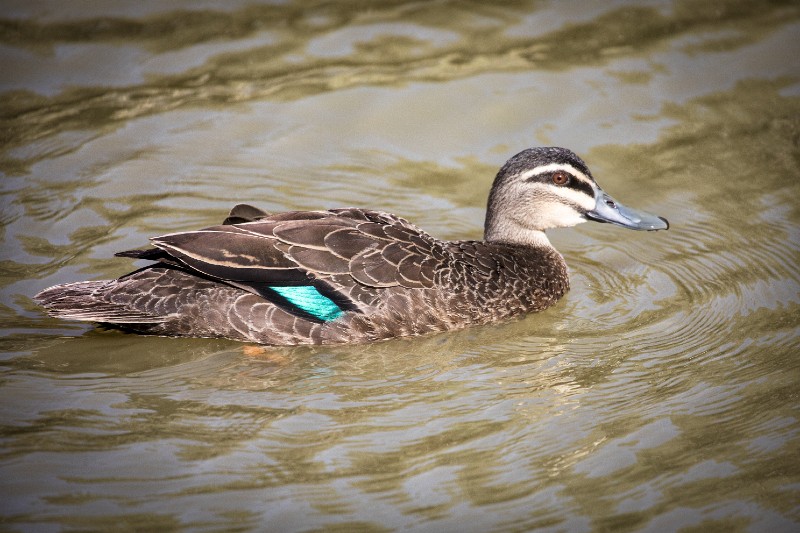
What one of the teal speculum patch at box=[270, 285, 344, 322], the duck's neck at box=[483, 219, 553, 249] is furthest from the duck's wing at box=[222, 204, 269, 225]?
the duck's neck at box=[483, 219, 553, 249]

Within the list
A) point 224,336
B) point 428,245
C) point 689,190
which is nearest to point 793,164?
point 689,190

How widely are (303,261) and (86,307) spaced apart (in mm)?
1764

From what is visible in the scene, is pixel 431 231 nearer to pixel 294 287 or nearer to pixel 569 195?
pixel 569 195

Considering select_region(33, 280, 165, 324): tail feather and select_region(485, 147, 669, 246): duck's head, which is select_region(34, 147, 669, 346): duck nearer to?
select_region(33, 280, 165, 324): tail feather

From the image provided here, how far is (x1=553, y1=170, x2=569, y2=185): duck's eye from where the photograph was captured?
8.52 meters

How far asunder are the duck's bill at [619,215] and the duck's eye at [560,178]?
0.36 meters

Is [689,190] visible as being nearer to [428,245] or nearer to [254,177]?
[428,245]

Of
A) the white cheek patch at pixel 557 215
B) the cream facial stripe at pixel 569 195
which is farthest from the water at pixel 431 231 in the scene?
the cream facial stripe at pixel 569 195

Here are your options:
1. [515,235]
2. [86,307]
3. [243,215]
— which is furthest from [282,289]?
[515,235]

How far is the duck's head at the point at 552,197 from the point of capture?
852 centimetres

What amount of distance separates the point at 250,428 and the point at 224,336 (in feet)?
4.54

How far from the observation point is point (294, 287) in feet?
25.1

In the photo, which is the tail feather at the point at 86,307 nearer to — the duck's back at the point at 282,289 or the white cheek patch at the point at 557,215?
the duck's back at the point at 282,289

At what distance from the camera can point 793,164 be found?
1039 centimetres
